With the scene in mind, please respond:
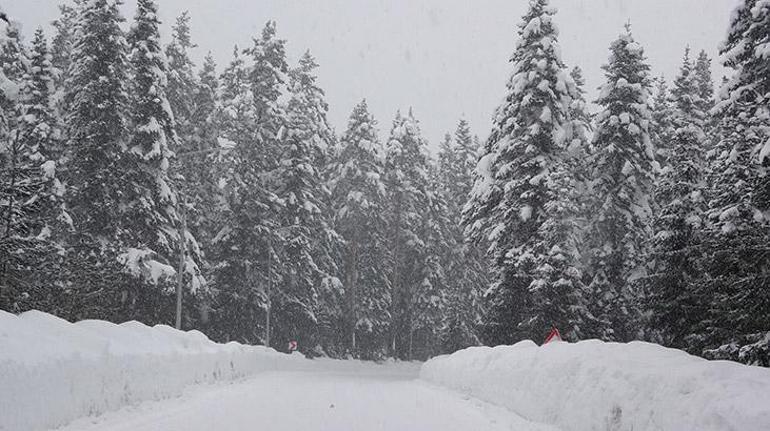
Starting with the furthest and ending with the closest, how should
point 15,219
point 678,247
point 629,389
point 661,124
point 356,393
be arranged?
point 661,124
point 678,247
point 15,219
point 356,393
point 629,389

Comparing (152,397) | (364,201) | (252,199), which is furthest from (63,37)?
(152,397)

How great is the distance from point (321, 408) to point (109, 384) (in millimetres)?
3436

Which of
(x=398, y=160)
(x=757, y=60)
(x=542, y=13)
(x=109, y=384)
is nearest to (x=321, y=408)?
(x=109, y=384)

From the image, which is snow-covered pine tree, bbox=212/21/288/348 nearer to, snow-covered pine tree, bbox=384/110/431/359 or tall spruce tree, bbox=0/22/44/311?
snow-covered pine tree, bbox=384/110/431/359

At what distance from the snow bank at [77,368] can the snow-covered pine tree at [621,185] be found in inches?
716

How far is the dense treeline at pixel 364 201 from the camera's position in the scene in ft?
60.0

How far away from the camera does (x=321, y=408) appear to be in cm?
1120

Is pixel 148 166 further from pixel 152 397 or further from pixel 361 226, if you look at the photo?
pixel 152 397

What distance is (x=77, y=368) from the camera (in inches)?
324

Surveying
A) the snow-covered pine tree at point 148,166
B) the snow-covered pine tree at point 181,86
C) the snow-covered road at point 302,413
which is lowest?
the snow-covered road at point 302,413

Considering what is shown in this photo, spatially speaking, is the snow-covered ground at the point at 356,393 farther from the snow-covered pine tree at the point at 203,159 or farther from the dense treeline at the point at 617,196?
the snow-covered pine tree at the point at 203,159

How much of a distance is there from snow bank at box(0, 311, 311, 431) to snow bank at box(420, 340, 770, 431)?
5.77 metres

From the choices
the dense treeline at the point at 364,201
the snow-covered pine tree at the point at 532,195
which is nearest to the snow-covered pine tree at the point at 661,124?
the dense treeline at the point at 364,201

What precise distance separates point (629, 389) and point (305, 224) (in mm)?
33476
